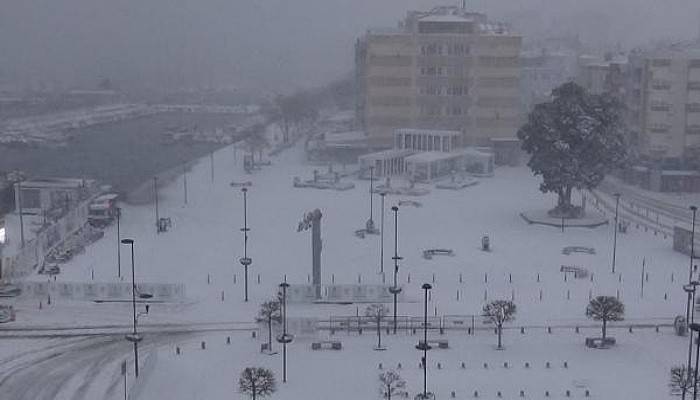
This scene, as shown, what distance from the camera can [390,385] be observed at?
76.1 ft

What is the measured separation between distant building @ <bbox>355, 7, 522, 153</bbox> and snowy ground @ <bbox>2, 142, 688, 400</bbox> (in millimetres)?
15430

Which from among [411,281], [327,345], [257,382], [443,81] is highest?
[443,81]

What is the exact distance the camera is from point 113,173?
235ft

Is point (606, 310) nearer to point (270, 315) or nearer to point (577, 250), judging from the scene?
point (270, 315)

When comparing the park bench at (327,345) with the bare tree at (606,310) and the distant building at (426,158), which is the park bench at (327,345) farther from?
the distant building at (426,158)

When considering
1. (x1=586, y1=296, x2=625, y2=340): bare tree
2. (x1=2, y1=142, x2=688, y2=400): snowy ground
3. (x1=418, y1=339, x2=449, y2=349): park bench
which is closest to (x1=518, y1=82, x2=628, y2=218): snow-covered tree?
(x1=2, y1=142, x2=688, y2=400): snowy ground

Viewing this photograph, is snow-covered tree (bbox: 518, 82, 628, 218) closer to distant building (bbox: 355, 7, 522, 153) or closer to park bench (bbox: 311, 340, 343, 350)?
park bench (bbox: 311, 340, 343, 350)

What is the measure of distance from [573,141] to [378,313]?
22.7 m

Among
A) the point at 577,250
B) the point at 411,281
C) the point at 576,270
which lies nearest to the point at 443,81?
the point at 577,250

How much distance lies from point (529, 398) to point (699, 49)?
4412 cm

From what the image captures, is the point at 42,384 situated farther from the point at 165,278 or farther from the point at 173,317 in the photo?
the point at 165,278

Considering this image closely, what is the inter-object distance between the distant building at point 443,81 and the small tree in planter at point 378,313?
43.5 m

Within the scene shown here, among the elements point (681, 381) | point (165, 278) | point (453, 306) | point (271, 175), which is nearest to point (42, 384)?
point (165, 278)

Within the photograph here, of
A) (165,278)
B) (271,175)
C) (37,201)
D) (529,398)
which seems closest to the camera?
(529,398)
